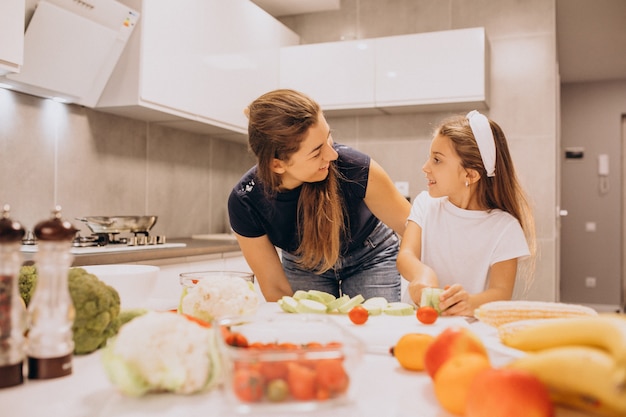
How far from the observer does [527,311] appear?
890 millimetres

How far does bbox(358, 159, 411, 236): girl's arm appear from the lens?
72.6 inches

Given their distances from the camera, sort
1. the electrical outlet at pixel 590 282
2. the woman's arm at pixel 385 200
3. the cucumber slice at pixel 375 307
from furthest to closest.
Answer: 1. the electrical outlet at pixel 590 282
2. the woman's arm at pixel 385 200
3. the cucumber slice at pixel 375 307

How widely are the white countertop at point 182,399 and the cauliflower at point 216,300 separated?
0.67 ft

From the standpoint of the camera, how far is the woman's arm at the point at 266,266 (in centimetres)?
171

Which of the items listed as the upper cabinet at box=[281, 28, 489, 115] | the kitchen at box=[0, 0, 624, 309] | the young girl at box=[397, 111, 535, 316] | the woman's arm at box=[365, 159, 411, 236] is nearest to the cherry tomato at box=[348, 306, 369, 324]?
the young girl at box=[397, 111, 535, 316]

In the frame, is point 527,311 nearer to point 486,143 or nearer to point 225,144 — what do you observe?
point 486,143

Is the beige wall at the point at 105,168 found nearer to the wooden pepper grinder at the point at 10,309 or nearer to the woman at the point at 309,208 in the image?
the woman at the point at 309,208

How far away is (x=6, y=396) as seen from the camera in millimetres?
652

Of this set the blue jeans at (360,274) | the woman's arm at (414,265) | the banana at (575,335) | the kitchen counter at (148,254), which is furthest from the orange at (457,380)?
the kitchen counter at (148,254)

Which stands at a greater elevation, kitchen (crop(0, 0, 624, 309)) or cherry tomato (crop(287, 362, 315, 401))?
kitchen (crop(0, 0, 624, 309))

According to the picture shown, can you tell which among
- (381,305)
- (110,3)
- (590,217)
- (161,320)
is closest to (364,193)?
(381,305)

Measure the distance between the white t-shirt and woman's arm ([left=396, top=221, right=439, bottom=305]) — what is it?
0.04 metres

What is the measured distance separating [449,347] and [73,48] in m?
→ 2.28

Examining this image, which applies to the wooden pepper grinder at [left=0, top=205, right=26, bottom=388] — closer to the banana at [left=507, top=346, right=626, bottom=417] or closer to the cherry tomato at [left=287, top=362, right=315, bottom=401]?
the cherry tomato at [left=287, top=362, right=315, bottom=401]
